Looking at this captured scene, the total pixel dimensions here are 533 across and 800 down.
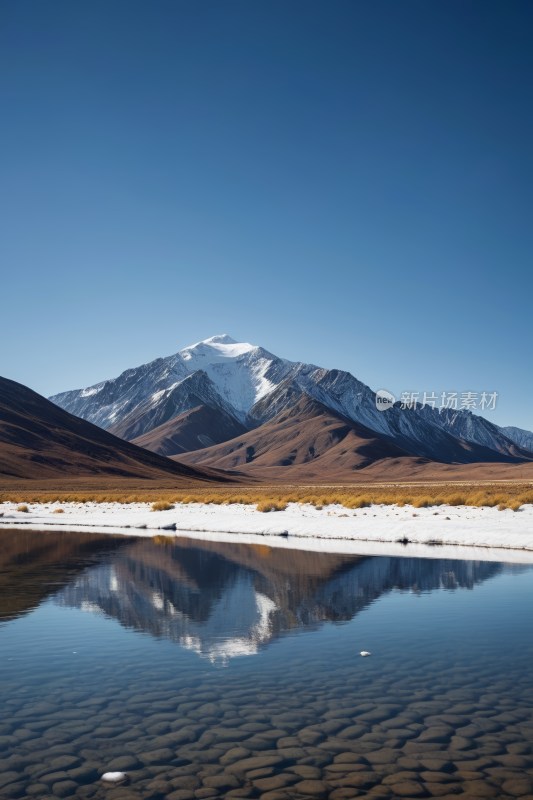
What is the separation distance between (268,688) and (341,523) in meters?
25.2

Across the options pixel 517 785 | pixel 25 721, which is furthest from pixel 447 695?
pixel 25 721

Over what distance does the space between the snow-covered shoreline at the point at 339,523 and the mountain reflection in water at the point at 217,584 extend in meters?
5.44

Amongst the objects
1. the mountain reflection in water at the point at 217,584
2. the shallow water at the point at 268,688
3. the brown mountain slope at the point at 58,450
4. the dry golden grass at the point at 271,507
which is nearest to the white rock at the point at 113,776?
the shallow water at the point at 268,688

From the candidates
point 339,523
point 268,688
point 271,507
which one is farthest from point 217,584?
point 271,507

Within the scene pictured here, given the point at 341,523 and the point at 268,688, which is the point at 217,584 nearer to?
the point at 268,688

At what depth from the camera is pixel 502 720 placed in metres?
7.79

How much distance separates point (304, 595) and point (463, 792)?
10422 mm

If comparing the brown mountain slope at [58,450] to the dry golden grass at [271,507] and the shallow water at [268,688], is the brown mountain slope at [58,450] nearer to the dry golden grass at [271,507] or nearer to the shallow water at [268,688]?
the dry golden grass at [271,507]

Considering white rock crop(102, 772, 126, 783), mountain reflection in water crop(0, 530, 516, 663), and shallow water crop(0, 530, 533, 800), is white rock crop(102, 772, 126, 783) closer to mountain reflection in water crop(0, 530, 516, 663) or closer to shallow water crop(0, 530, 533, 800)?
shallow water crop(0, 530, 533, 800)

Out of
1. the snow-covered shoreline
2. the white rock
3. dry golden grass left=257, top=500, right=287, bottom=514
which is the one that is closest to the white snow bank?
the snow-covered shoreline

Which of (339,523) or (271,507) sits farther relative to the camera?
(271,507)

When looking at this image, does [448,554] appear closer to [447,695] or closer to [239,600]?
[239,600]

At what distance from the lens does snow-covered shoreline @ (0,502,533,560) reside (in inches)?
1083

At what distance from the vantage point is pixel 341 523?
33.8m
